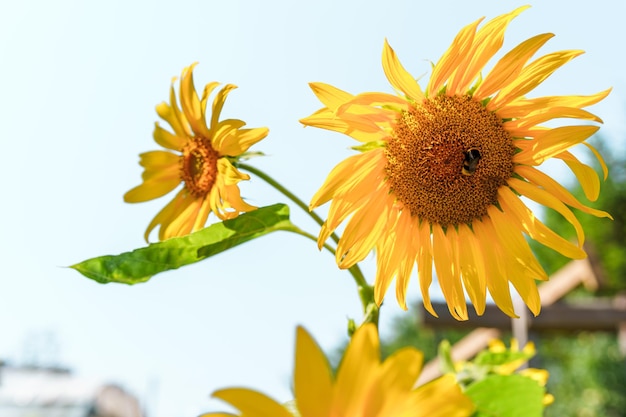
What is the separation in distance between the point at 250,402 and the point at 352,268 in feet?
1.09

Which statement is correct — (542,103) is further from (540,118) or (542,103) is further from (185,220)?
(185,220)

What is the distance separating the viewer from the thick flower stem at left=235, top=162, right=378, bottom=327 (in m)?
0.63

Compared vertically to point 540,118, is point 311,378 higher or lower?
lower

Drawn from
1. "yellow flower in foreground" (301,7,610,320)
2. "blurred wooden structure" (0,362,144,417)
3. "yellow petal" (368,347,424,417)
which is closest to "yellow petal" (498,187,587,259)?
"yellow flower in foreground" (301,7,610,320)

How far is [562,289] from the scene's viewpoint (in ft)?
19.6

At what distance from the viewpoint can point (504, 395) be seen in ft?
1.63

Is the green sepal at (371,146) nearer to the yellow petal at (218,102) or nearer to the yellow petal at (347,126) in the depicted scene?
the yellow petal at (347,126)

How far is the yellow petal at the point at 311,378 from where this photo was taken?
14.6 inches

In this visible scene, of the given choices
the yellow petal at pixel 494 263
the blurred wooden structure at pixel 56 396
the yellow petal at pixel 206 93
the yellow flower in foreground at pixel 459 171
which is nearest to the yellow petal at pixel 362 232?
the yellow flower in foreground at pixel 459 171

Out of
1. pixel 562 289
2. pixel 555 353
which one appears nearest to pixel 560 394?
pixel 555 353

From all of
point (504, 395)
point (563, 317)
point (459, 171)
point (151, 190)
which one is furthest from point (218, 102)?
point (563, 317)

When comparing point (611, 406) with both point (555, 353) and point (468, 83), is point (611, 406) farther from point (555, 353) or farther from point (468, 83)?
point (468, 83)

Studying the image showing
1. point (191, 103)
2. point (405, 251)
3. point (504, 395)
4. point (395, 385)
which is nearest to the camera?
point (395, 385)

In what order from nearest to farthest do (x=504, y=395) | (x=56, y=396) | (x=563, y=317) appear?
(x=504, y=395) → (x=563, y=317) → (x=56, y=396)
